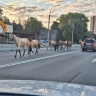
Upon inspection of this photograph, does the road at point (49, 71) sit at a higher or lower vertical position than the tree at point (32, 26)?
lower

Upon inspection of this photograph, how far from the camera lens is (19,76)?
34.4 feet

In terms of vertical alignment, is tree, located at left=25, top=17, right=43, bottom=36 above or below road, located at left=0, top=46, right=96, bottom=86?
above

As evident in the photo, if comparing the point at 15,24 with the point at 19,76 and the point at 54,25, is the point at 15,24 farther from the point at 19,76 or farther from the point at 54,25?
the point at 19,76

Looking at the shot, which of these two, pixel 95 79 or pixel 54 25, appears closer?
pixel 95 79

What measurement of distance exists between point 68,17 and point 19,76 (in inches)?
4841

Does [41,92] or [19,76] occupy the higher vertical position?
[41,92]

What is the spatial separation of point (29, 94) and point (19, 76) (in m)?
7.53

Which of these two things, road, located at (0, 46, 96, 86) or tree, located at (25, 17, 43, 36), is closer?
road, located at (0, 46, 96, 86)

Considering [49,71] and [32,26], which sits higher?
[32,26]

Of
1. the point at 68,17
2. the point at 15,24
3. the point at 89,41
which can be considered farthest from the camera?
the point at 15,24

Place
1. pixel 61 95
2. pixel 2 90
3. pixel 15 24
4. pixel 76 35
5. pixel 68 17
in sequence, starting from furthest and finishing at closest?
pixel 15 24 → pixel 68 17 → pixel 76 35 → pixel 2 90 → pixel 61 95

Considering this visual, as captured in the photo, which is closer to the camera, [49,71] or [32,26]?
[49,71]

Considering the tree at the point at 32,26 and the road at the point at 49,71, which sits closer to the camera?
the road at the point at 49,71

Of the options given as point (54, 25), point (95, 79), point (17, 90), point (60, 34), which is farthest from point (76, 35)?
point (17, 90)
